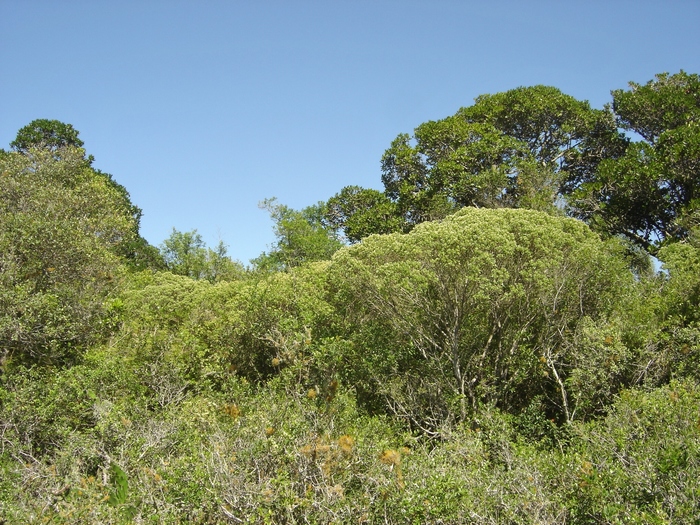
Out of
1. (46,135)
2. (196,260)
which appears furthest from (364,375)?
(46,135)

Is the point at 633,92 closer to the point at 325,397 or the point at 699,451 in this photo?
the point at 325,397

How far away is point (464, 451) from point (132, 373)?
375 inches

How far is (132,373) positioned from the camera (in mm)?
15312

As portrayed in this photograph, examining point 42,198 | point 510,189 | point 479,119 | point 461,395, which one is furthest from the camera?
point 479,119

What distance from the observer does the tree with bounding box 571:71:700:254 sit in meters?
23.0

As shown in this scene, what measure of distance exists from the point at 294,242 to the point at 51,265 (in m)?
17.7

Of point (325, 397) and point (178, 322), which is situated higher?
point (178, 322)

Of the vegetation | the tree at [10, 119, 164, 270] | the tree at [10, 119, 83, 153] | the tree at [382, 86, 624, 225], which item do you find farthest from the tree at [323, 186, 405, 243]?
the tree at [10, 119, 83, 153]

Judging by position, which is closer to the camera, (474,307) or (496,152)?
(474,307)

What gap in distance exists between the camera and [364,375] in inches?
583

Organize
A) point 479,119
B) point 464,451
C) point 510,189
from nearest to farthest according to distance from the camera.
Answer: point 464,451
point 510,189
point 479,119

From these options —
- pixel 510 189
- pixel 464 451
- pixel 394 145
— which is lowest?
pixel 464 451

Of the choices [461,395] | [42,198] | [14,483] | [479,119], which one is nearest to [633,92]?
[479,119]

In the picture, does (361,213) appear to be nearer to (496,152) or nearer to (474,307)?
(496,152)
